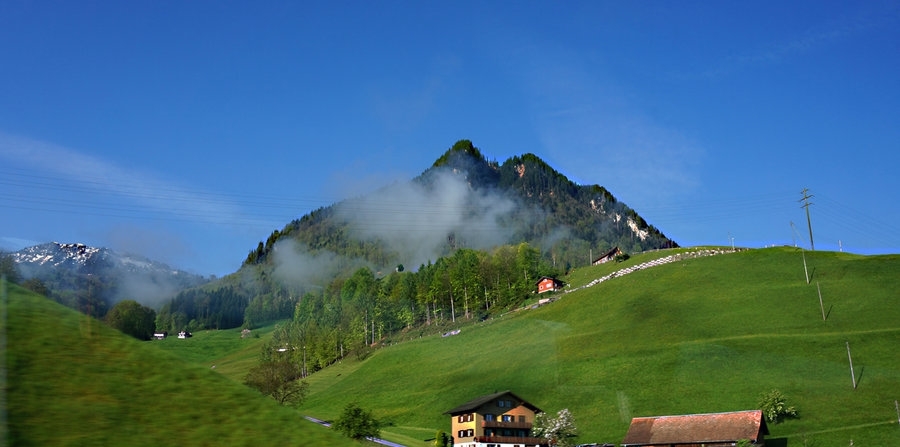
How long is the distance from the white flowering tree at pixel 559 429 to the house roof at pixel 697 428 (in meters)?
8.29

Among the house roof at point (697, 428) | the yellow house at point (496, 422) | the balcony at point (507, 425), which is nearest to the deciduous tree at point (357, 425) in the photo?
the yellow house at point (496, 422)

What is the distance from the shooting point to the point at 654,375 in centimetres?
10950

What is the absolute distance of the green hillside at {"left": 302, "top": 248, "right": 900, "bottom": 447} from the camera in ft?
→ 313

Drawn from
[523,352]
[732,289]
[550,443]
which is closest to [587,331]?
[523,352]

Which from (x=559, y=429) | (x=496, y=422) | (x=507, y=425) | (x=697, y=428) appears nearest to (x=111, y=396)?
(x=697, y=428)

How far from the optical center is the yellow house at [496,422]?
333ft

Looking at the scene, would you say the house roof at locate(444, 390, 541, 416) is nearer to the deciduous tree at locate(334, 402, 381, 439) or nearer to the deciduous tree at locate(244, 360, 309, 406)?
the deciduous tree at locate(334, 402, 381, 439)

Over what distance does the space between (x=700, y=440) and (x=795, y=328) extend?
45451mm

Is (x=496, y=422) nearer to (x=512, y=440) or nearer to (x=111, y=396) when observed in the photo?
(x=512, y=440)

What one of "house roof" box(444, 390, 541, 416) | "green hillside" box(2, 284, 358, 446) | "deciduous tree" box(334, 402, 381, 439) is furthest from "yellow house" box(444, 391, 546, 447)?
"green hillside" box(2, 284, 358, 446)

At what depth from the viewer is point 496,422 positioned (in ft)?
336

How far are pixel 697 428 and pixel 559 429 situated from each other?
61.3 ft

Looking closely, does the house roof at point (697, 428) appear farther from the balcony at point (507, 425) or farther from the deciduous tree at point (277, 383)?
the deciduous tree at point (277, 383)

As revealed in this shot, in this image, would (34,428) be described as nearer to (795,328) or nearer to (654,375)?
(654,375)
